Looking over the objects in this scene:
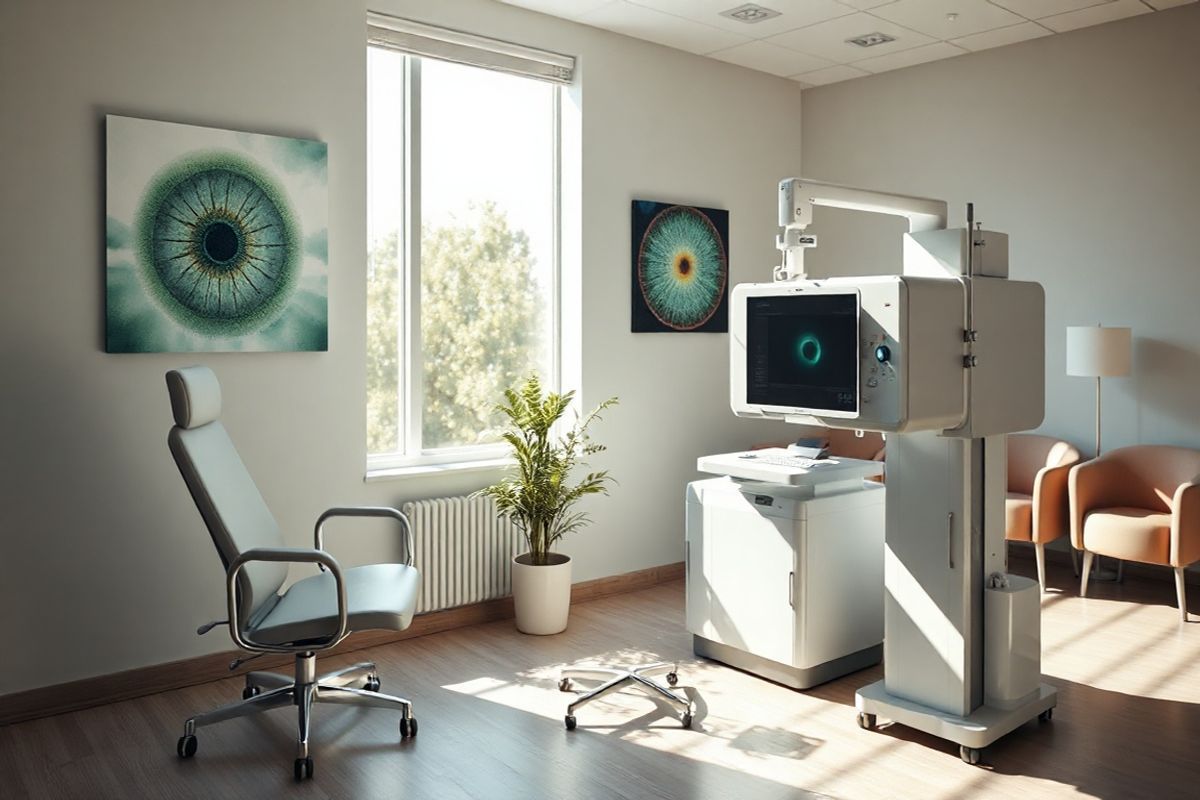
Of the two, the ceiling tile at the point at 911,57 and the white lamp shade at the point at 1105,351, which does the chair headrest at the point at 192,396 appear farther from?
the ceiling tile at the point at 911,57

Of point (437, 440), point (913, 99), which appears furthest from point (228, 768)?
point (913, 99)

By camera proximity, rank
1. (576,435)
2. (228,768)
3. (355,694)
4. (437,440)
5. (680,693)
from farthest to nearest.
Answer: (576,435) → (437,440) → (680,693) → (355,694) → (228,768)

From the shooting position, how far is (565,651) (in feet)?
13.8

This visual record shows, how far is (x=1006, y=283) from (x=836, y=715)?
160 cm

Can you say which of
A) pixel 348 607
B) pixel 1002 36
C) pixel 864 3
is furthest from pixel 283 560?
pixel 1002 36

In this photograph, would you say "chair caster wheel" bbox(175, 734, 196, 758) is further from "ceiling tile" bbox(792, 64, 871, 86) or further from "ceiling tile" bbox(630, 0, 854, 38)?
"ceiling tile" bbox(792, 64, 871, 86)

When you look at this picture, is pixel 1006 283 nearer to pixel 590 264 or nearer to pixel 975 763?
→ pixel 975 763

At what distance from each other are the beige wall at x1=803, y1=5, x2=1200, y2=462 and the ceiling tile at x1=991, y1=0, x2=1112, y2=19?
1.61ft

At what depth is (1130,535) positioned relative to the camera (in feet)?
14.9

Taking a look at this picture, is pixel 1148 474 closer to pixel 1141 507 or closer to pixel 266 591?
pixel 1141 507

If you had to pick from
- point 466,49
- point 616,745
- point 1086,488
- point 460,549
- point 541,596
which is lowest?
point 616,745

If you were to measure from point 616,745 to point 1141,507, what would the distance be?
321 cm

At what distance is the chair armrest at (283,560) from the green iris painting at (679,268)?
2663mm

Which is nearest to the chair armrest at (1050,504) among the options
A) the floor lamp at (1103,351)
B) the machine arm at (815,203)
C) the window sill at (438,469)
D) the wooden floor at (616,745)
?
the floor lamp at (1103,351)
